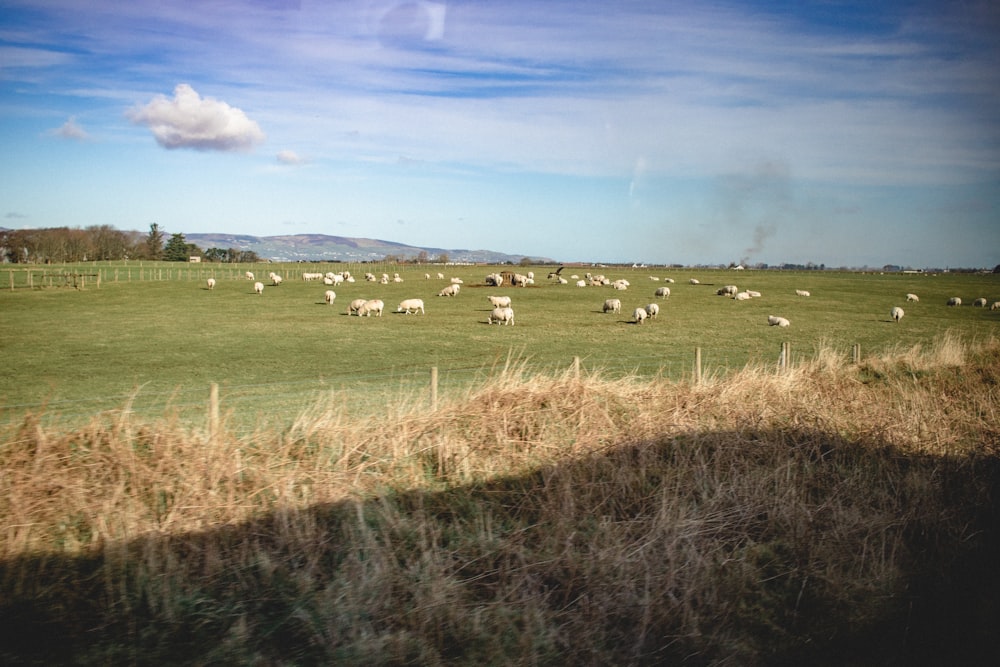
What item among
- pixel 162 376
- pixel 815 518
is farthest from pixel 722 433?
pixel 162 376

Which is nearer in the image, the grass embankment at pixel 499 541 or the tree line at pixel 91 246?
the grass embankment at pixel 499 541

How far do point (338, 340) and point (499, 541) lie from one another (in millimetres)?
26229

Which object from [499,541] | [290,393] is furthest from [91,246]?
[499,541]

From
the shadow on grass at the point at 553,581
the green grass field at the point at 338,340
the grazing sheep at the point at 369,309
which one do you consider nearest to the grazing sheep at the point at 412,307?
the green grass field at the point at 338,340

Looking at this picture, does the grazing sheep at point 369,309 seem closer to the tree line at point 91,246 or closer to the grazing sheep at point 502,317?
the grazing sheep at point 502,317

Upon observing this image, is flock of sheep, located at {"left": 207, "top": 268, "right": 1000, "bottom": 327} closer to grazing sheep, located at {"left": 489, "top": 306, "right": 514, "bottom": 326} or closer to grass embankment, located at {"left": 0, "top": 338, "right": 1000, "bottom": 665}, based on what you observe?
grazing sheep, located at {"left": 489, "top": 306, "right": 514, "bottom": 326}

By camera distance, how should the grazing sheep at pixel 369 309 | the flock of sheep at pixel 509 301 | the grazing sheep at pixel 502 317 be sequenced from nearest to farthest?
1. the grazing sheep at pixel 502 317
2. the flock of sheep at pixel 509 301
3. the grazing sheep at pixel 369 309

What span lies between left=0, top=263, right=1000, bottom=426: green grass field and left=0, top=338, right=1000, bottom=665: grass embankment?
1.85 metres

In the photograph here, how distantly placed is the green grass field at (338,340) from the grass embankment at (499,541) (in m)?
1.85

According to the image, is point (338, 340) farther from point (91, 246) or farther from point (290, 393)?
point (91, 246)

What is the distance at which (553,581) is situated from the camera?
7266 mm

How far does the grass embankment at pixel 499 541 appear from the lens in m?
6.30

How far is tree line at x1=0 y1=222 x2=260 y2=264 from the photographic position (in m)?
138

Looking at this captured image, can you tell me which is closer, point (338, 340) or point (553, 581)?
point (553, 581)
